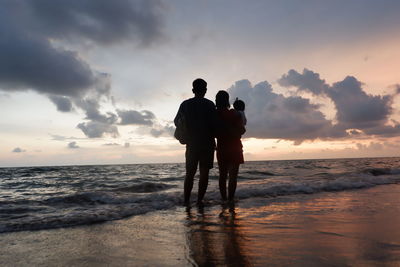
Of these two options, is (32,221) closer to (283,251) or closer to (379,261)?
(283,251)

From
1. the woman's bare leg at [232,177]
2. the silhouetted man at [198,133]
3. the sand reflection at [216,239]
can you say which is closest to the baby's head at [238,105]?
the silhouetted man at [198,133]

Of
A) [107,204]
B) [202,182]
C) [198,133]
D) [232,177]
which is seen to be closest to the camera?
[198,133]

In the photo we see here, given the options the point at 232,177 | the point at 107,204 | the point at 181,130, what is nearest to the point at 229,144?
the point at 232,177

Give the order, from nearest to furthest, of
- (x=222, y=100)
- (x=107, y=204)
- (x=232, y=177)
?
(x=107, y=204)
(x=232, y=177)
(x=222, y=100)

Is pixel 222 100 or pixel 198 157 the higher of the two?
pixel 222 100

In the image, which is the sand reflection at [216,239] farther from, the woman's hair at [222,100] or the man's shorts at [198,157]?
the woman's hair at [222,100]

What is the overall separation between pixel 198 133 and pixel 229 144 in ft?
2.70

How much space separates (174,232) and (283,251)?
1.15 m

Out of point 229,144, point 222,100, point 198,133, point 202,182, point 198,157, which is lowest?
point 202,182

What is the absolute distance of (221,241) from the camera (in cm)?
242

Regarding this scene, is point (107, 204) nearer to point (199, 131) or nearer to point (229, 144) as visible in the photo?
point (199, 131)

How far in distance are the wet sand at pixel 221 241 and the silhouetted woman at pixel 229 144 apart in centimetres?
172

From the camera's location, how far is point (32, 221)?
11.3 ft

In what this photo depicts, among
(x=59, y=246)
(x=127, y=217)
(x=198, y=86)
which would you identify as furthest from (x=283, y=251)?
(x=198, y=86)
